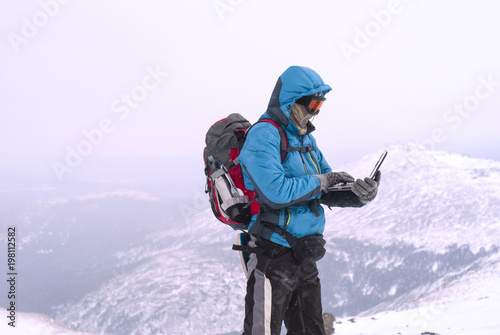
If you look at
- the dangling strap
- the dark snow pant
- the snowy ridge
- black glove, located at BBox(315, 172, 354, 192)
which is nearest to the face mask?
the dangling strap

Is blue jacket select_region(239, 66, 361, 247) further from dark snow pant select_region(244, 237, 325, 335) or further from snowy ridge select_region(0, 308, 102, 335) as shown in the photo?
snowy ridge select_region(0, 308, 102, 335)

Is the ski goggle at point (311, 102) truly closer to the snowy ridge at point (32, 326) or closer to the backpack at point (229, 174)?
the backpack at point (229, 174)

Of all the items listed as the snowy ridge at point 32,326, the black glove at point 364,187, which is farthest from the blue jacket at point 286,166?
the snowy ridge at point 32,326

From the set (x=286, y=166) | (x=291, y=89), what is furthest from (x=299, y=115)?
(x=286, y=166)

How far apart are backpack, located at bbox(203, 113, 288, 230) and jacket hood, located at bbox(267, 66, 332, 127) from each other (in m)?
0.42

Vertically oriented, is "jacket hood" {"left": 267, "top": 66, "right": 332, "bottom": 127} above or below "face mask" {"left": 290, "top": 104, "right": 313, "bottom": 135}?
above

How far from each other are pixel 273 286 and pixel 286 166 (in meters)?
1.43

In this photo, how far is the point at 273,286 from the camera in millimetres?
3859

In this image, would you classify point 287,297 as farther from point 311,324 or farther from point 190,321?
point 190,321

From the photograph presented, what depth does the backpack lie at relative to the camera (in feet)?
13.0

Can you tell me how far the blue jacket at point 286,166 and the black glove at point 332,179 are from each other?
0.08 meters

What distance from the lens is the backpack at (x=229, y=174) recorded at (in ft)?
13.0

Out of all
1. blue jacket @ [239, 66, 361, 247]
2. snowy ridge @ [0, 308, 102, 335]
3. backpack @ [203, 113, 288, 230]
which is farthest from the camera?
snowy ridge @ [0, 308, 102, 335]

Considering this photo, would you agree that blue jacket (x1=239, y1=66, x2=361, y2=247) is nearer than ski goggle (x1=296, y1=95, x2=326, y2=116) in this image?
Yes
